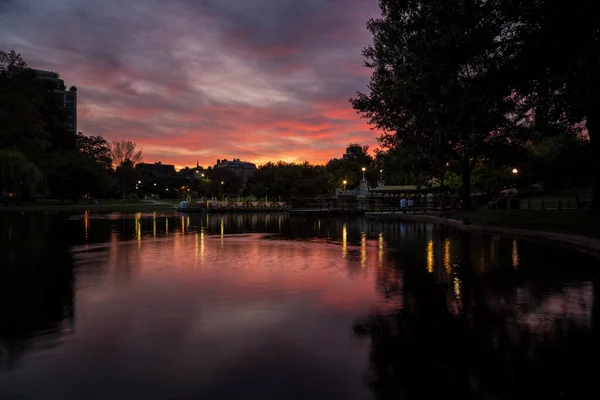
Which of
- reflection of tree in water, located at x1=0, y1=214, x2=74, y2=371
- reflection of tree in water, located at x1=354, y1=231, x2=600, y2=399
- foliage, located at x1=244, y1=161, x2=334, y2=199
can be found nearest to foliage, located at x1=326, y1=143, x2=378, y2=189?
foliage, located at x1=244, y1=161, x2=334, y2=199

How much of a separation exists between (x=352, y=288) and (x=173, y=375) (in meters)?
5.63

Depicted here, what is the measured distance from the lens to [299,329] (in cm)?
714

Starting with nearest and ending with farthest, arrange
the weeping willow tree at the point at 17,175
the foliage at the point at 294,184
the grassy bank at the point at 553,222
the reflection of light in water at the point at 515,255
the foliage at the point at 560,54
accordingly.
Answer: the reflection of light in water at the point at 515,255 → the foliage at the point at 560,54 → the grassy bank at the point at 553,222 → the weeping willow tree at the point at 17,175 → the foliage at the point at 294,184

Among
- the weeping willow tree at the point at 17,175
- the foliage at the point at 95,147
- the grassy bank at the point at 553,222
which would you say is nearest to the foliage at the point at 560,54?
the grassy bank at the point at 553,222

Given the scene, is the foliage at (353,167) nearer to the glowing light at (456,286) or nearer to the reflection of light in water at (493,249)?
the reflection of light in water at (493,249)

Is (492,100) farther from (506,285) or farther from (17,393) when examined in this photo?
(17,393)

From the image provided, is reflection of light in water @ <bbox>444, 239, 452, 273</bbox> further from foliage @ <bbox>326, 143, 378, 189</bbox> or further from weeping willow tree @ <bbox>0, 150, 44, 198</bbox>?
foliage @ <bbox>326, 143, 378, 189</bbox>

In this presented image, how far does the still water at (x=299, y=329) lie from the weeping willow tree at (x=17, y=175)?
46.7 meters

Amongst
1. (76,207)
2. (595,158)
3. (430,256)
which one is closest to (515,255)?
(430,256)

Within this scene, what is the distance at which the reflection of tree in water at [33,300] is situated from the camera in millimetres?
6625

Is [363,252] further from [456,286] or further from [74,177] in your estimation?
[74,177]

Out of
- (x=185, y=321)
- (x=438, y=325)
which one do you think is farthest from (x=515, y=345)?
(x=185, y=321)

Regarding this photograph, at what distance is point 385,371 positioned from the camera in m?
5.44

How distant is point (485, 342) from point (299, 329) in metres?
2.73
